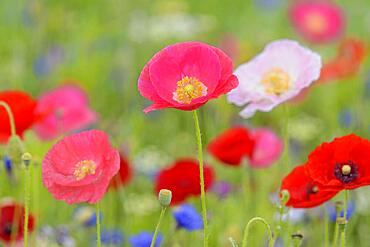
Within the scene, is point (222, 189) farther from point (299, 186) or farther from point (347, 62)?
point (299, 186)

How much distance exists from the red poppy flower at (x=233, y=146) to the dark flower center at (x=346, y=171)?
566 millimetres

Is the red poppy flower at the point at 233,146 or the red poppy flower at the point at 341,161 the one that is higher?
the red poppy flower at the point at 341,161

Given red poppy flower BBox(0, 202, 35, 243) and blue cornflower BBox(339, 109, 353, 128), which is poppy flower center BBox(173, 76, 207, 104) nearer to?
red poppy flower BBox(0, 202, 35, 243)

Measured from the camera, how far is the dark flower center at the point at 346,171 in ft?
4.58

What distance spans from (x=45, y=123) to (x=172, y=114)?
1021 millimetres

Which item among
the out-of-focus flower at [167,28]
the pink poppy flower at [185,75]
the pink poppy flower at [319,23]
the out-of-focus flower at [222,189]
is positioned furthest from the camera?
the pink poppy flower at [319,23]

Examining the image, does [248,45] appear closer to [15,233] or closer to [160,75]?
[15,233]

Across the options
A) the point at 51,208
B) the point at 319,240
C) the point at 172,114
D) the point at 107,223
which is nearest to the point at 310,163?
the point at 319,240

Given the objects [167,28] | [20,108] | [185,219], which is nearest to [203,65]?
[20,108]

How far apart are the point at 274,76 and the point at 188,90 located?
1.26ft

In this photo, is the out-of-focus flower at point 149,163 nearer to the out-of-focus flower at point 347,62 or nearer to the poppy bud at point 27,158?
the out-of-focus flower at point 347,62

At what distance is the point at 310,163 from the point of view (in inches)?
55.9

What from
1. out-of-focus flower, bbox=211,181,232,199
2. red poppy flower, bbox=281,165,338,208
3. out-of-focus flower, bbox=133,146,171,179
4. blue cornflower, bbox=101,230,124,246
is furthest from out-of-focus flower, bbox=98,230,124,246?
red poppy flower, bbox=281,165,338,208

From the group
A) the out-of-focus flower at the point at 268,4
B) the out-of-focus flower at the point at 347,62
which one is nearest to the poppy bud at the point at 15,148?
the out-of-focus flower at the point at 347,62
